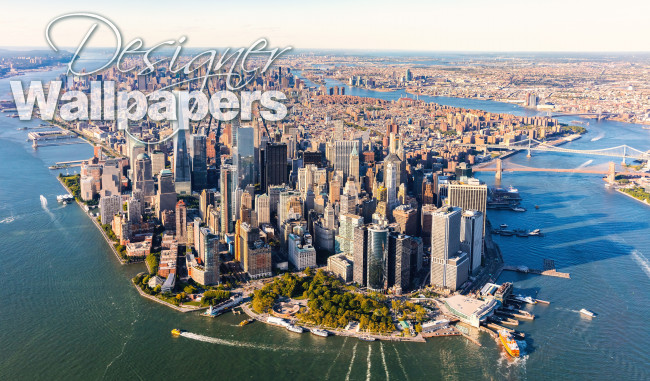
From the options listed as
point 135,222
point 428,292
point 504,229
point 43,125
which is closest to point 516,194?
point 504,229

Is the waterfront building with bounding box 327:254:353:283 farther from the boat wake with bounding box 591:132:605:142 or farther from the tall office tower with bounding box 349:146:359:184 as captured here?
the boat wake with bounding box 591:132:605:142

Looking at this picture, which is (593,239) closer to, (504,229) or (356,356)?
(504,229)

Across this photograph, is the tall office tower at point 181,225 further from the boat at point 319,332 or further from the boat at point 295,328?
the boat at point 319,332

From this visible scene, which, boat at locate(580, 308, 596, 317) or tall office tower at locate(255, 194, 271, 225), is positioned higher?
tall office tower at locate(255, 194, 271, 225)

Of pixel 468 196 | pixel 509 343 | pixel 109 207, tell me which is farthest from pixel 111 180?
pixel 509 343

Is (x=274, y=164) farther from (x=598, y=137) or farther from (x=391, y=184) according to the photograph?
(x=598, y=137)

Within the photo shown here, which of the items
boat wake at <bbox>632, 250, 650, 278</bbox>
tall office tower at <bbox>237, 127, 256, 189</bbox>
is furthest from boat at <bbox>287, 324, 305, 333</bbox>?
tall office tower at <bbox>237, 127, 256, 189</bbox>
